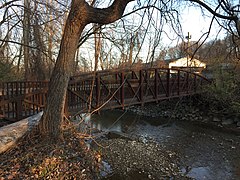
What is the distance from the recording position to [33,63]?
1244cm

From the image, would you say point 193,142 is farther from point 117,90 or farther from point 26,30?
point 26,30

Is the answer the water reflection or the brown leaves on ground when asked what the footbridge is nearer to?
the brown leaves on ground

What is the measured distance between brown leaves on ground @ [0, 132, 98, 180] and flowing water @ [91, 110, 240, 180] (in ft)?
6.58

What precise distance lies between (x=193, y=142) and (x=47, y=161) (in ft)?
23.8

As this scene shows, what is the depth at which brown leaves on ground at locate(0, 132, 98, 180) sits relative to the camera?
3.01 meters

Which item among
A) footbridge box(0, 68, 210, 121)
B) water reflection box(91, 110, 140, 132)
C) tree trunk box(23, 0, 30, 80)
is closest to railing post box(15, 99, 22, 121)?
footbridge box(0, 68, 210, 121)

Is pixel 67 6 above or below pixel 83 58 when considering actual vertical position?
above

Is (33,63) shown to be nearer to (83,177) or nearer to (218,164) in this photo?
(83,177)

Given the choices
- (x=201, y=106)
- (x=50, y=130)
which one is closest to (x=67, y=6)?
(x=50, y=130)

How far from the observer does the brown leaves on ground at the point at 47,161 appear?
3.01 metres

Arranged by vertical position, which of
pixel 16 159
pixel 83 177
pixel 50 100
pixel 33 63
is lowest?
pixel 83 177

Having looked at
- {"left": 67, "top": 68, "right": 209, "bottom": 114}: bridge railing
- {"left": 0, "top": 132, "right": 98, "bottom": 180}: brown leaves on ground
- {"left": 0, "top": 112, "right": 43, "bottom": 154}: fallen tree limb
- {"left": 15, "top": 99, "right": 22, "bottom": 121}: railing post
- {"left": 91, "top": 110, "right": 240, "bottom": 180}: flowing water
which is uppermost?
{"left": 67, "top": 68, "right": 209, "bottom": 114}: bridge railing

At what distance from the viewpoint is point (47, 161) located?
10.6 feet

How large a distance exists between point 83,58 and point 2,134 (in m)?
11.8
